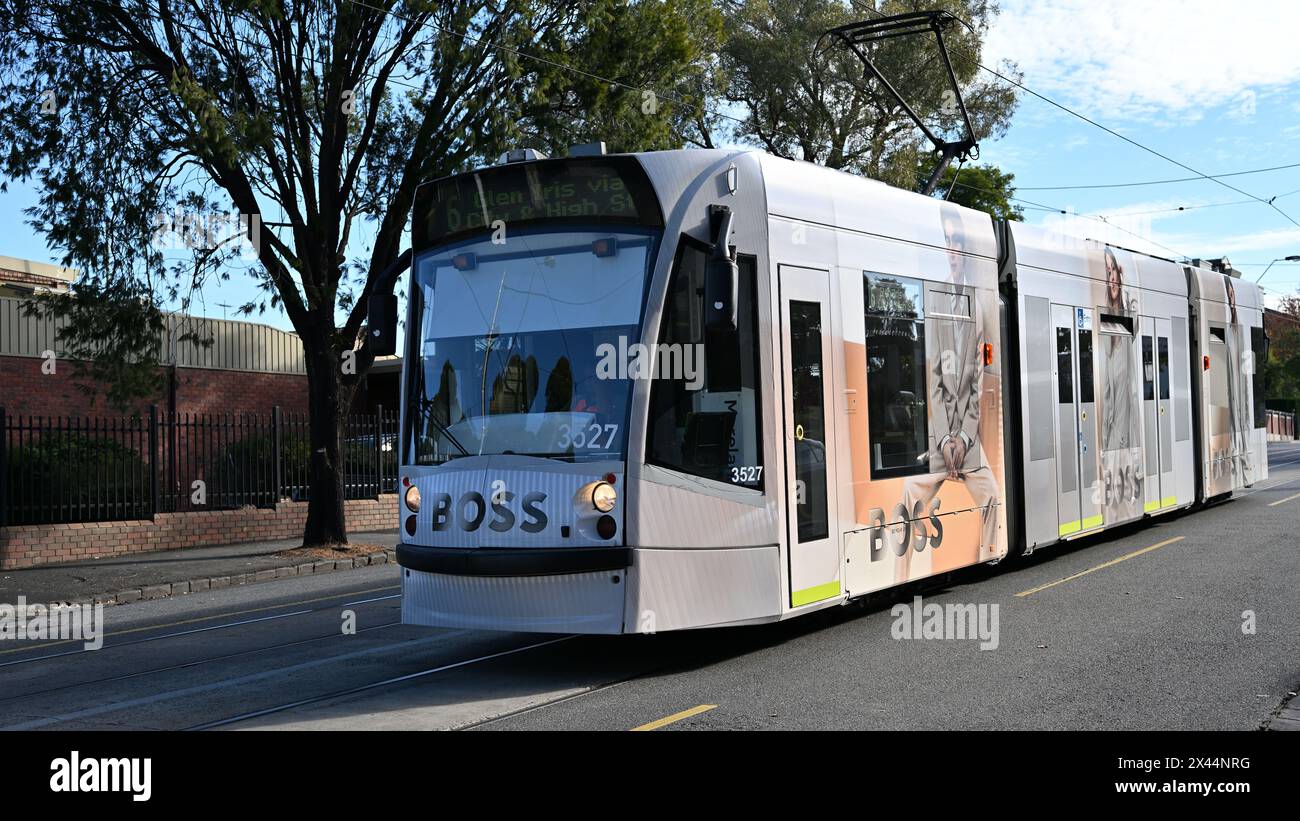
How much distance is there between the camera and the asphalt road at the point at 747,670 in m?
6.82

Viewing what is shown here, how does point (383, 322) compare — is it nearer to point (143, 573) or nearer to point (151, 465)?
point (143, 573)

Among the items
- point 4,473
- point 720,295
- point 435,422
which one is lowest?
point 4,473

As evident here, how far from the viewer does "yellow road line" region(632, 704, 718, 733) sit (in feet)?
21.3

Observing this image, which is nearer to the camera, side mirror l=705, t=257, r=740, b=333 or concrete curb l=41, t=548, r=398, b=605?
side mirror l=705, t=257, r=740, b=333

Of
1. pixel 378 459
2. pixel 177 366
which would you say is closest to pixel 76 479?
pixel 378 459

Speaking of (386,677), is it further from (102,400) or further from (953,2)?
(953,2)

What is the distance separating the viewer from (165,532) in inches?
760

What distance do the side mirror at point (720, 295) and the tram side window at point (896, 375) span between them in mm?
2280

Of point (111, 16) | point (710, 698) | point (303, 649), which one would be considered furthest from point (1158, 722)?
point (111, 16)

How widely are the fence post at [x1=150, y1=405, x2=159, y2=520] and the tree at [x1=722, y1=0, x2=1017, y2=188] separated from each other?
20.9 m

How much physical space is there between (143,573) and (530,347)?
10643 mm

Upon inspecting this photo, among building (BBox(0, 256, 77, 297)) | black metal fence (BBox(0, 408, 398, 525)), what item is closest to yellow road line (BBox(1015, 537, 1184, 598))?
black metal fence (BBox(0, 408, 398, 525))

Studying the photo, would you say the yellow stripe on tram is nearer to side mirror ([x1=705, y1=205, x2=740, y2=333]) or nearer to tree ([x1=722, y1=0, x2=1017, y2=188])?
side mirror ([x1=705, y1=205, x2=740, y2=333])
